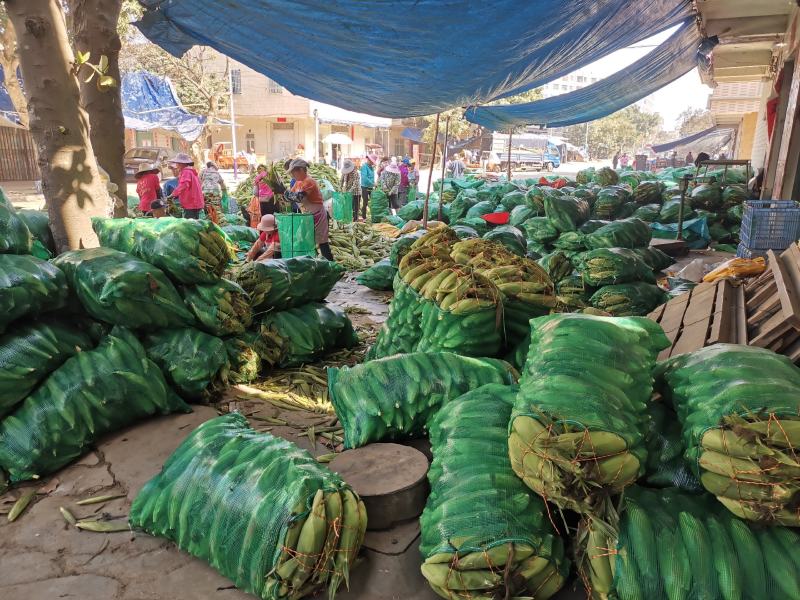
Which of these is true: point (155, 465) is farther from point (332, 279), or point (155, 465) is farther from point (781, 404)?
point (781, 404)

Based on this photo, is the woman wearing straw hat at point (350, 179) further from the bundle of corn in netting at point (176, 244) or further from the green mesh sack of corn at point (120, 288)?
the green mesh sack of corn at point (120, 288)

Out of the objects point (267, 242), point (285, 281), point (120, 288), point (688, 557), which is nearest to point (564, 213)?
point (267, 242)

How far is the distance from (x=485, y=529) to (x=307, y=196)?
252 inches

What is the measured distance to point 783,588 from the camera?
5.13 feet

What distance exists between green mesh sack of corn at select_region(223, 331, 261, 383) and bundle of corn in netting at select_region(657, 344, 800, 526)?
2.86 meters

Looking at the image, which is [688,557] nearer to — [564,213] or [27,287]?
[27,287]

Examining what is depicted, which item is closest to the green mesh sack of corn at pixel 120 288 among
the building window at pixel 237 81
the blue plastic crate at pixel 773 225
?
the blue plastic crate at pixel 773 225

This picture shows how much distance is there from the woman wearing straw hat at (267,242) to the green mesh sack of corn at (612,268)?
13.0 feet

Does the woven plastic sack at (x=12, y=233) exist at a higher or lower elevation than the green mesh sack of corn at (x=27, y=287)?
higher

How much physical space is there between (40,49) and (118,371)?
2324mm

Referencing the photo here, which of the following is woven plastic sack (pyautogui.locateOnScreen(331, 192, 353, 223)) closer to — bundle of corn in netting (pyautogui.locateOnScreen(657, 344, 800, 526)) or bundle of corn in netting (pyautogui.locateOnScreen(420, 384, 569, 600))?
bundle of corn in netting (pyautogui.locateOnScreen(420, 384, 569, 600))

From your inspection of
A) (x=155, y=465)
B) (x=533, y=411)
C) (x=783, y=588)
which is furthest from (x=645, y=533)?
(x=155, y=465)

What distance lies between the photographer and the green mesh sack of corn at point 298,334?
416 cm

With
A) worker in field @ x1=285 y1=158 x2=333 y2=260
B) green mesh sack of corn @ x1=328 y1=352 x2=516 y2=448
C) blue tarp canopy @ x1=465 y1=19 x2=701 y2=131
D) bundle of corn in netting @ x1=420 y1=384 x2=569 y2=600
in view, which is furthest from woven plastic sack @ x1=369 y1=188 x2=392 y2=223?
bundle of corn in netting @ x1=420 y1=384 x2=569 y2=600
